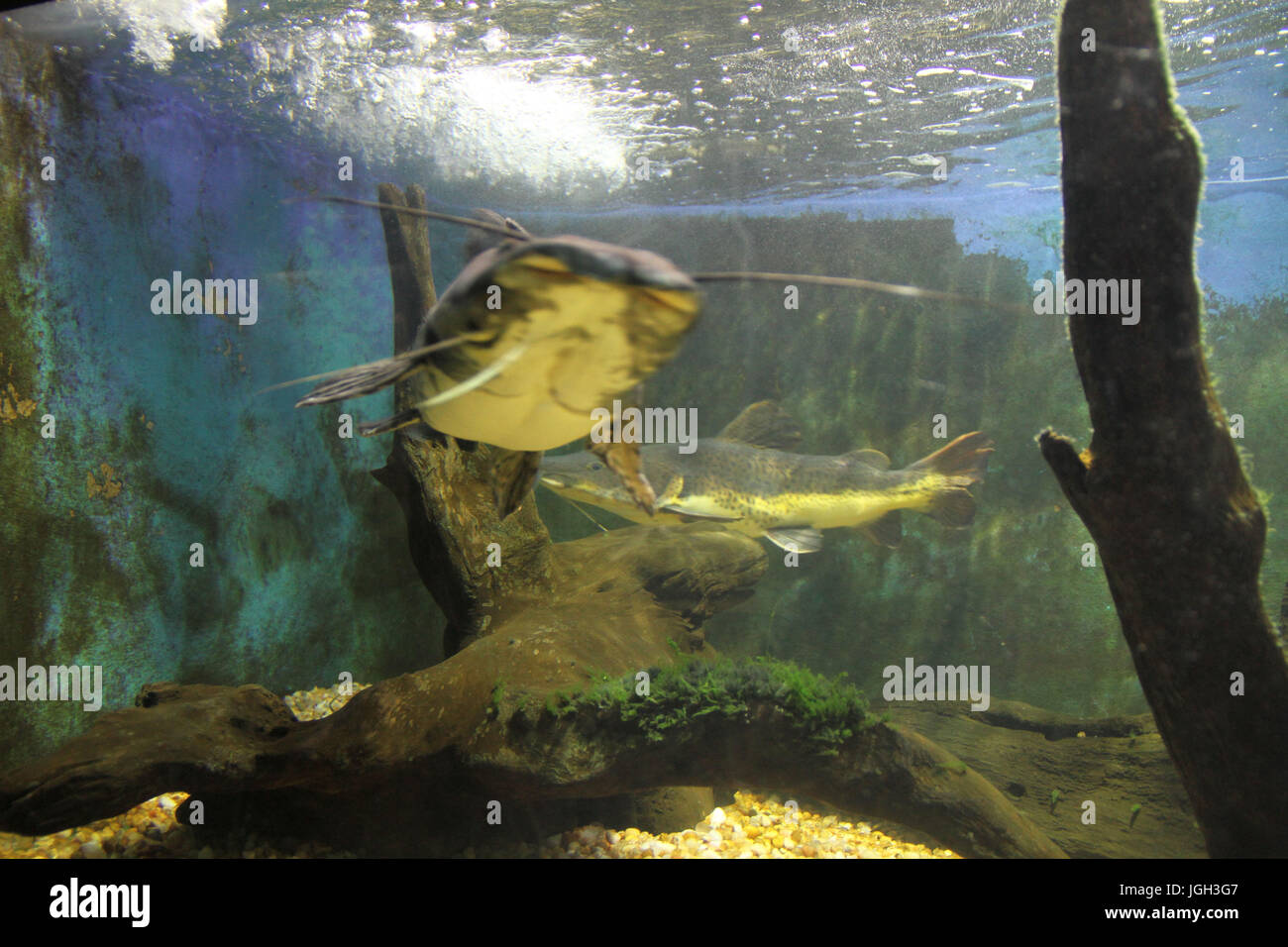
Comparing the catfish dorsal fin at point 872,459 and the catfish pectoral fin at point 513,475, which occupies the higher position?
the catfish pectoral fin at point 513,475

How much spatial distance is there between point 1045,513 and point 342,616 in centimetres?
848

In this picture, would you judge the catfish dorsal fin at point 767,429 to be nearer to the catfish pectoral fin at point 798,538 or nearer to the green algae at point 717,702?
the catfish pectoral fin at point 798,538

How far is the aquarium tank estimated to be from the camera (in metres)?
2.88

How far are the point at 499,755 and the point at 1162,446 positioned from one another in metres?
3.43

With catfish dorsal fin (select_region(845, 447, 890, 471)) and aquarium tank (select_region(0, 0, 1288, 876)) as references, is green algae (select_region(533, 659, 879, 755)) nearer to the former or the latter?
aquarium tank (select_region(0, 0, 1288, 876))

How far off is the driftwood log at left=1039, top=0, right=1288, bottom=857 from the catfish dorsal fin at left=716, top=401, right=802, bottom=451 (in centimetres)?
367

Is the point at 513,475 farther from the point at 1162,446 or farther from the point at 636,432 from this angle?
the point at 1162,446

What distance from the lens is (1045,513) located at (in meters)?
8.29

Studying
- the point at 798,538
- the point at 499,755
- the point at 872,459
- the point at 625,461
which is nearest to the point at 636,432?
the point at 625,461

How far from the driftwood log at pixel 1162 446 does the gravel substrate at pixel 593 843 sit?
162cm

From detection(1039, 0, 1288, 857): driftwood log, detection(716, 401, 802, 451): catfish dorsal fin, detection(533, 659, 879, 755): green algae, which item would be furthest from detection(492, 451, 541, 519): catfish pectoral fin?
detection(716, 401, 802, 451): catfish dorsal fin

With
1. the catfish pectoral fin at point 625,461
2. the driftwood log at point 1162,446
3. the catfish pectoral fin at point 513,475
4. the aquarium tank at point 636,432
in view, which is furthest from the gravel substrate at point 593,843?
the catfish pectoral fin at point 625,461

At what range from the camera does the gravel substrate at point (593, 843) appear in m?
3.76

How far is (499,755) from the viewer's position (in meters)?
3.37
